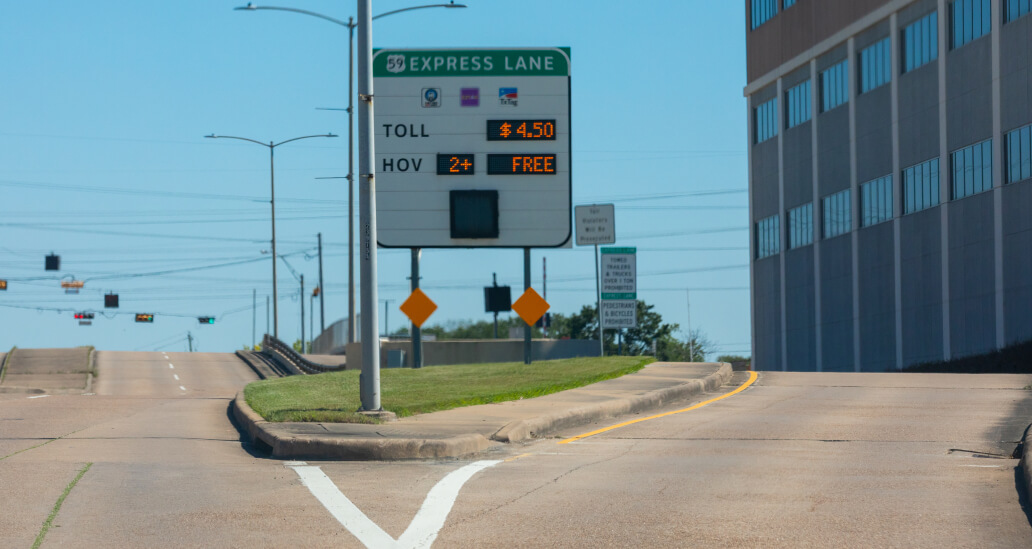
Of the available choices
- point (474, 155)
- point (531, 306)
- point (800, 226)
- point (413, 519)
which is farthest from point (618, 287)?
point (800, 226)

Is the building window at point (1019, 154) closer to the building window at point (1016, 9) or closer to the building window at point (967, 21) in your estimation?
the building window at point (1016, 9)

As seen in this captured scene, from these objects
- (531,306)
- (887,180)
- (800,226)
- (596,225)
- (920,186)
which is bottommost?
(531,306)

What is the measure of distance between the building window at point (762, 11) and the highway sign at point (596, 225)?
3376cm

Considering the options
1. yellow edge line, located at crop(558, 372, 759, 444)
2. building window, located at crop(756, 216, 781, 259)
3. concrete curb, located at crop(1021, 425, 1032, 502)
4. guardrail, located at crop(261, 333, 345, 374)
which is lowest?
guardrail, located at crop(261, 333, 345, 374)

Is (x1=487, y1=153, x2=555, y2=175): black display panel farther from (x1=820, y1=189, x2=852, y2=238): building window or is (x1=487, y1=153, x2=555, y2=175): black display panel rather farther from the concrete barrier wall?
(x1=820, y1=189, x2=852, y2=238): building window

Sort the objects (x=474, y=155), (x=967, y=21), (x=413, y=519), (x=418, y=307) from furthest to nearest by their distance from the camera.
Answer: (x=967, y=21) < (x=474, y=155) < (x=418, y=307) < (x=413, y=519)

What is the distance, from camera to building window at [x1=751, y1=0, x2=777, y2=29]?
2408 inches

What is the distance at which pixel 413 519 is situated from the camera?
8578mm

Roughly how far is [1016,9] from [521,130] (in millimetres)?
22710

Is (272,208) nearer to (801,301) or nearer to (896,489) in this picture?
(801,301)

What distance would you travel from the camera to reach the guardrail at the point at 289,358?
48656 millimetres

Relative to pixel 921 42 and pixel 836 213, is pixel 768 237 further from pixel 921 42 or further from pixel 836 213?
pixel 921 42

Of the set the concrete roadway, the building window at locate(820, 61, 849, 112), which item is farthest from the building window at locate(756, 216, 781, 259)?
the concrete roadway

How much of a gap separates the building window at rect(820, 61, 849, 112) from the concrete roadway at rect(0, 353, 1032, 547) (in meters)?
38.9
